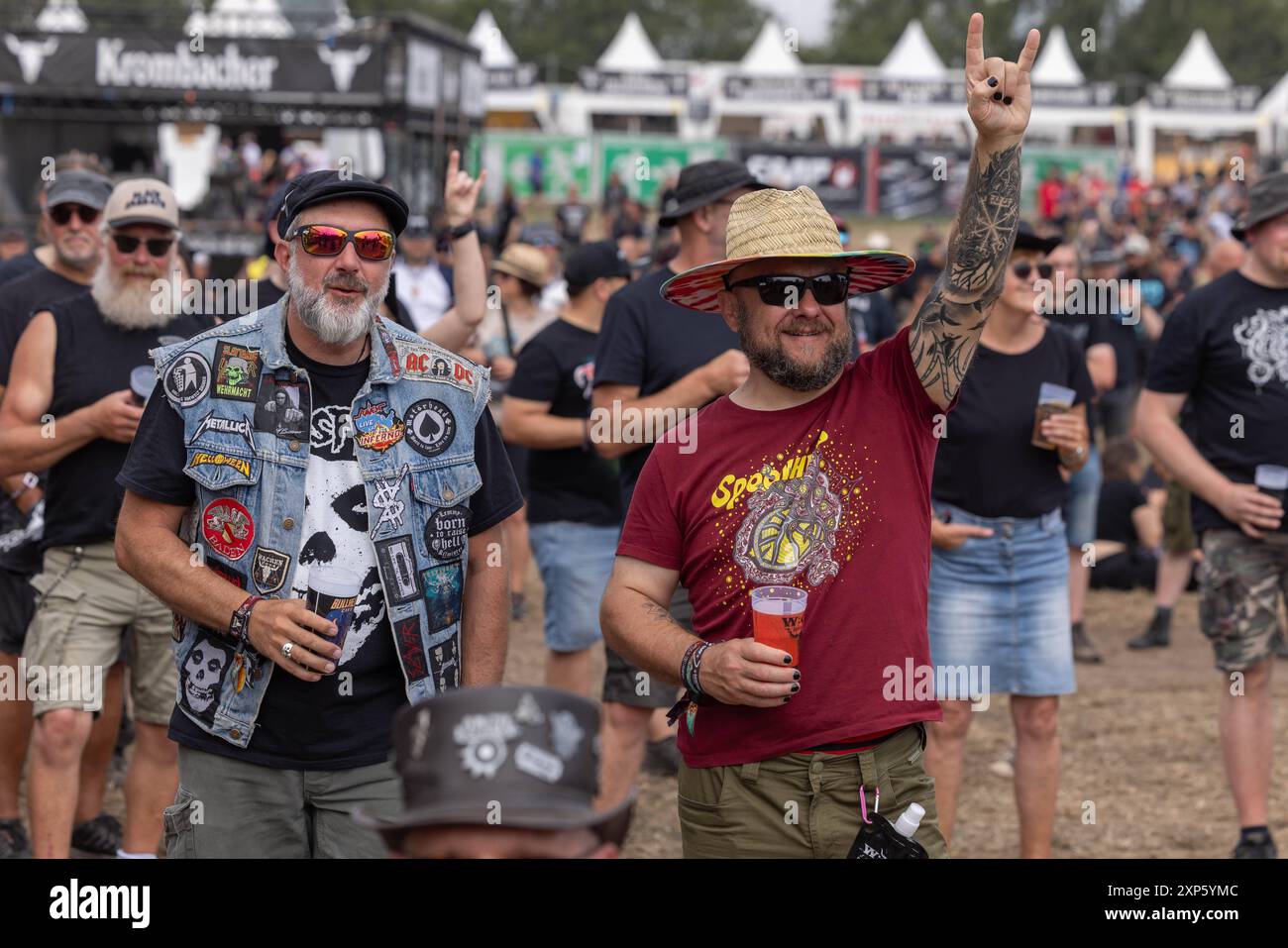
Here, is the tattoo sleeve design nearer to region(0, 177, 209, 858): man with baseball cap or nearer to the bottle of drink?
the bottle of drink

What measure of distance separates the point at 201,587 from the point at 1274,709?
21.2 ft

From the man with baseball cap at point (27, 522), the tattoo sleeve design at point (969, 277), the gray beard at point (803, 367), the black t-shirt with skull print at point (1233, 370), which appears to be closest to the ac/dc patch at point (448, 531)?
the gray beard at point (803, 367)

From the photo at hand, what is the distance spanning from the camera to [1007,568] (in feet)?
18.0

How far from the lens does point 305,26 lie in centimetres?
2855

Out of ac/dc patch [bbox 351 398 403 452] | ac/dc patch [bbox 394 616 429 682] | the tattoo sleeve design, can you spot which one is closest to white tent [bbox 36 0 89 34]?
ac/dc patch [bbox 351 398 403 452]

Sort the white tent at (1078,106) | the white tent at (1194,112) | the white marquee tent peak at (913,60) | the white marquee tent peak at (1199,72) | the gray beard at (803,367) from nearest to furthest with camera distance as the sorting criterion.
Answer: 1. the gray beard at (803,367)
2. the white tent at (1078,106)
3. the white tent at (1194,112)
4. the white marquee tent peak at (913,60)
5. the white marquee tent peak at (1199,72)

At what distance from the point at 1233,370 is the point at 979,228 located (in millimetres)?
2783

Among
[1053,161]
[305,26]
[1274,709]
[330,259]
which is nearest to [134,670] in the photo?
[330,259]

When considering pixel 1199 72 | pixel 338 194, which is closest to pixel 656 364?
pixel 338 194

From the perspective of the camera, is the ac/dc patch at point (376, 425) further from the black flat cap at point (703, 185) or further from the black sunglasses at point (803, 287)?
the black flat cap at point (703, 185)

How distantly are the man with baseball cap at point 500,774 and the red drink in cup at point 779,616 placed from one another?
92 centimetres

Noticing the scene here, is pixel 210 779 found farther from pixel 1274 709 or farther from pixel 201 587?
pixel 1274 709

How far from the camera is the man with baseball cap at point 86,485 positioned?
511cm
